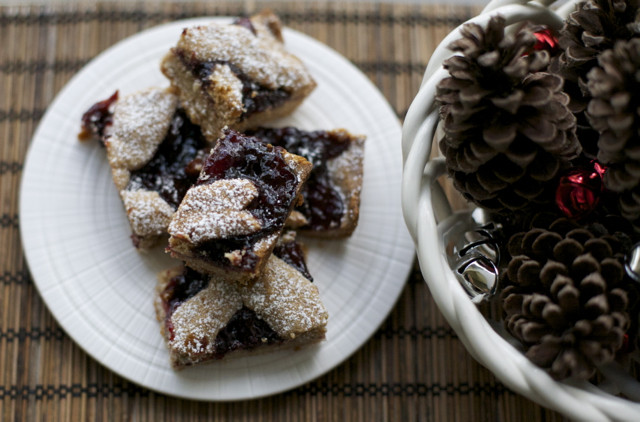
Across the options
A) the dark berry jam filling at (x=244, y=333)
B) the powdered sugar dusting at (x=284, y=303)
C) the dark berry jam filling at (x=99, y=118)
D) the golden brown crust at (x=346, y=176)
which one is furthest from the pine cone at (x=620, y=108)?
the dark berry jam filling at (x=99, y=118)

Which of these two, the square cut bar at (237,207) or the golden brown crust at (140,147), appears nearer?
the square cut bar at (237,207)

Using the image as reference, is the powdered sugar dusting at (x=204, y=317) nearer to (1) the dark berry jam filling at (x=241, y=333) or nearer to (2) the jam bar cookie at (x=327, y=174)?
(1) the dark berry jam filling at (x=241, y=333)

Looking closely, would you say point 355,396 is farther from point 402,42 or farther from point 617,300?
point 402,42

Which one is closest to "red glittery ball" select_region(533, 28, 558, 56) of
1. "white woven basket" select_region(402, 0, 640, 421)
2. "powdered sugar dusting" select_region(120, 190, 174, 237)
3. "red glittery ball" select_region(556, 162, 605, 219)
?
"white woven basket" select_region(402, 0, 640, 421)

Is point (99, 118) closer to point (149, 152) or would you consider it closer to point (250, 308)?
point (149, 152)

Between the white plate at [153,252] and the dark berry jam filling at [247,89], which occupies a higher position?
the dark berry jam filling at [247,89]
